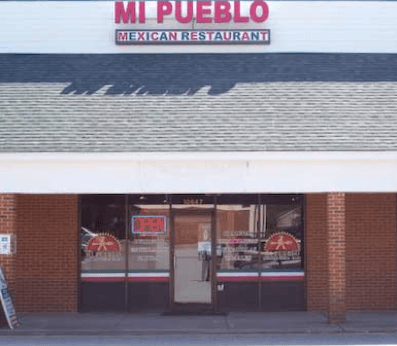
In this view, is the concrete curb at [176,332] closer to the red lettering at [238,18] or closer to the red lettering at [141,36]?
the red lettering at [141,36]

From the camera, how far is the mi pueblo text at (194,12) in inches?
672

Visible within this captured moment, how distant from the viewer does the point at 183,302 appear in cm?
1639

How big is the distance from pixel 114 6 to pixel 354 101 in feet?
19.8

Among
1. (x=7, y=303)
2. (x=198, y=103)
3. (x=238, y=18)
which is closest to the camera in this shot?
(x=7, y=303)

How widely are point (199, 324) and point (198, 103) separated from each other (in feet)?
14.5

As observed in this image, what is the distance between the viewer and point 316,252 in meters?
16.5

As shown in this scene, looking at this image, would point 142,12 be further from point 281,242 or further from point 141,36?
point 281,242

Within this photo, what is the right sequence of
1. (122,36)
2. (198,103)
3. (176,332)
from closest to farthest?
(176,332) → (198,103) → (122,36)

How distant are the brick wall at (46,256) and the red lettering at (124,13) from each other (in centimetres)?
440

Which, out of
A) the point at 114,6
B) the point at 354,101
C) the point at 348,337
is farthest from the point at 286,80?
the point at 348,337

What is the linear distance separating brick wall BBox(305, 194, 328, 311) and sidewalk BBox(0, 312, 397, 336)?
0.53 metres

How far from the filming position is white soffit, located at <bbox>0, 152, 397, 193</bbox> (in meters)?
13.8

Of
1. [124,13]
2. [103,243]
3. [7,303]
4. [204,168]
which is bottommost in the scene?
[7,303]

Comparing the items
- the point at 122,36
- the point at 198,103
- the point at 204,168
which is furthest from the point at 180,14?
the point at 204,168
